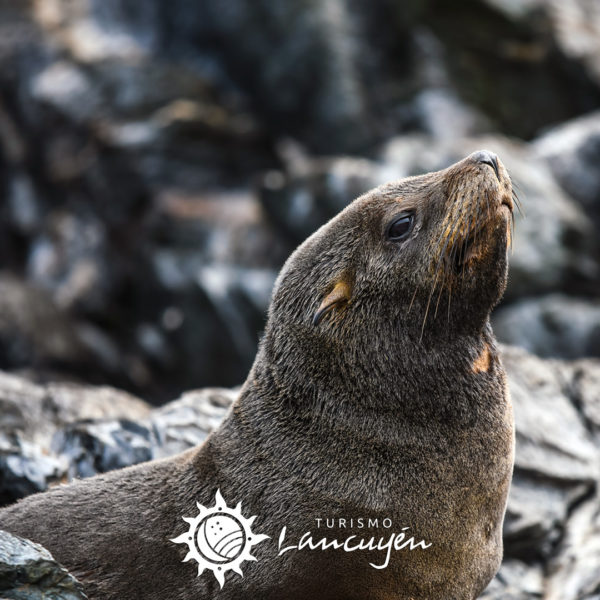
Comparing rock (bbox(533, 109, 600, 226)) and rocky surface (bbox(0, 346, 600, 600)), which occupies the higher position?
rock (bbox(533, 109, 600, 226))

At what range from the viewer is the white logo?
5617 millimetres

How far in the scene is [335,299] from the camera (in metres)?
5.83

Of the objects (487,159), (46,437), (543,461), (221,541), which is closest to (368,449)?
(221,541)

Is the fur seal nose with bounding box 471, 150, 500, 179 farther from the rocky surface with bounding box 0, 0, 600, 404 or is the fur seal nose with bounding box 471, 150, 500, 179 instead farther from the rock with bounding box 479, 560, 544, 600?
the rocky surface with bounding box 0, 0, 600, 404

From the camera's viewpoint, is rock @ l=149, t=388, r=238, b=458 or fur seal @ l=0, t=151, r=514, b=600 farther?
rock @ l=149, t=388, r=238, b=458

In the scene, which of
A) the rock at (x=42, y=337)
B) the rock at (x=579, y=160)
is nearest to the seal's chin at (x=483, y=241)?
the rock at (x=579, y=160)

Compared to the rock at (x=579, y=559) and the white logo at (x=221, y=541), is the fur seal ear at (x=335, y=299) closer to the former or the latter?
the white logo at (x=221, y=541)

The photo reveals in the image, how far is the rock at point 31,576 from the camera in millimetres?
4988

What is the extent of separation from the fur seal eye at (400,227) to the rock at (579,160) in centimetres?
1191

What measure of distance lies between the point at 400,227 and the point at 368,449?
4.93ft

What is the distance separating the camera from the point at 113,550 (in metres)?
5.73

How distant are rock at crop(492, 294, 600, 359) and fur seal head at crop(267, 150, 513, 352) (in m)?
9.20

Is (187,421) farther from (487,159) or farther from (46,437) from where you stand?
(487,159)

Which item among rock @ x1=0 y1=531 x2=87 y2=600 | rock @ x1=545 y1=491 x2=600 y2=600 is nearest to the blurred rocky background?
Result: rock @ x1=545 y1=491 x2=600 y2=600
